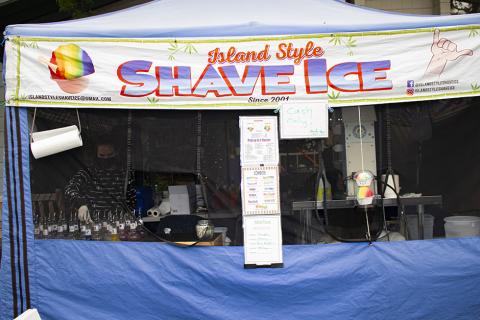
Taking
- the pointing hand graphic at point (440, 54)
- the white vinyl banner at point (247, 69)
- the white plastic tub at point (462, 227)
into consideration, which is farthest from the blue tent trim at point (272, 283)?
the pointing hand graphic at point (440, 54)

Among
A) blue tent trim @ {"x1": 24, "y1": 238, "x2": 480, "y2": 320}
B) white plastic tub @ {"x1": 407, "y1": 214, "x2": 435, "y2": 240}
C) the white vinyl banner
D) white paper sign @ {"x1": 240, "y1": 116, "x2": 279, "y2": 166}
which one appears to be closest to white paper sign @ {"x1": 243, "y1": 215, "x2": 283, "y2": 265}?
blue tent trim @ {"x1": 24, "y1": 238, "x2": 480, "y2": 320}

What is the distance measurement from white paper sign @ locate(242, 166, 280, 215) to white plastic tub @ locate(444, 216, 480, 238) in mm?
1638

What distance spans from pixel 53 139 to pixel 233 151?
163cm

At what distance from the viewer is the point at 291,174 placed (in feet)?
13.5

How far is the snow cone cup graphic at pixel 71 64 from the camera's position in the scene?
3.99 m

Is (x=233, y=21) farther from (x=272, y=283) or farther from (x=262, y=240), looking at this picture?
(x=272, y=283)

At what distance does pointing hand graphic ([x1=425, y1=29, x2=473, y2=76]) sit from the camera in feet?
12.8

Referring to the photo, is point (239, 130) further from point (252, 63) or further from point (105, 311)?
point (105, 311)

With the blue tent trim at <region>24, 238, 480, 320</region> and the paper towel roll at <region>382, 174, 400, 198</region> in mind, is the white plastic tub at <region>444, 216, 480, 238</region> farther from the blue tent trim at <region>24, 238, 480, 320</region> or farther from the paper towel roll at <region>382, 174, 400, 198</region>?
the paper towel roll at <region>382, 174, 400, 198</region>

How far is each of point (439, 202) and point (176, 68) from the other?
2.68 metres

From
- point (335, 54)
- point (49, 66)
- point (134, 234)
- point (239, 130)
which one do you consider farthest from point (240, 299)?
point (49, 66)

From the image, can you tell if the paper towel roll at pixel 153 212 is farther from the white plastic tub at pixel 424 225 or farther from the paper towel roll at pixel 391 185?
the white plastic tub at pixel 424 225

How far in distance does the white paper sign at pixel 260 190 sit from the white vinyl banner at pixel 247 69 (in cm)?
58

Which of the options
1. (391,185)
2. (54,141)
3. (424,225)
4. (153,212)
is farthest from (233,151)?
(424,225)
